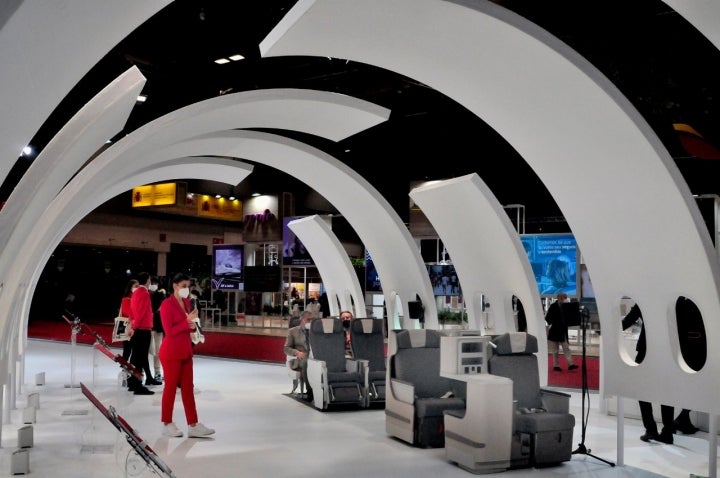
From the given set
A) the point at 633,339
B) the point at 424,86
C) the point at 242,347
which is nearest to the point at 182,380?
the point at 633,339

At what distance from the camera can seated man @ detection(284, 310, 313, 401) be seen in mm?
10109

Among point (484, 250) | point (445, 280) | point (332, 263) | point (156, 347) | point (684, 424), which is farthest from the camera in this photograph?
point (445, 280)

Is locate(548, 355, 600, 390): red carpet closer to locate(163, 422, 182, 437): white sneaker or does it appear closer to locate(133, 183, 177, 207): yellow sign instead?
locate(163, 422, 182, 437): white sneaker

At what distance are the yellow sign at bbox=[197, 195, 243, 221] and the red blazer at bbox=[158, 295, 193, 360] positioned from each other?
58.3 feet

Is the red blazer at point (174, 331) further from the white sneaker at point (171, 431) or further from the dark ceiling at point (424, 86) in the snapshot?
the dark ceiling at point (424, 86)

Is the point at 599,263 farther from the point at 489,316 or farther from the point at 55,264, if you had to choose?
the point at 55,264

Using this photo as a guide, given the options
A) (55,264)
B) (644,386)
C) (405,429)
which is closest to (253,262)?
(55,264)

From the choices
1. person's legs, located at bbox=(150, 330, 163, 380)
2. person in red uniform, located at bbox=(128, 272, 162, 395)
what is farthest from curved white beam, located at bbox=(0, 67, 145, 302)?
person's legs, located at bbox=(150, 330, 163, 380)

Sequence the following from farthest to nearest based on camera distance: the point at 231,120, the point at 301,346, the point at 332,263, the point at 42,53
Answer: the point at 332,263
the point at 301,346
the point at 231,120
the point at 42,53

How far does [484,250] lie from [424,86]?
13.4ft

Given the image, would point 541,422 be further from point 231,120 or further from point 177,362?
point 231,120

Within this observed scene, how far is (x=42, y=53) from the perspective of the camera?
254 centimetres

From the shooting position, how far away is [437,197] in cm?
911

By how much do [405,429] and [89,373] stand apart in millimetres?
8346
